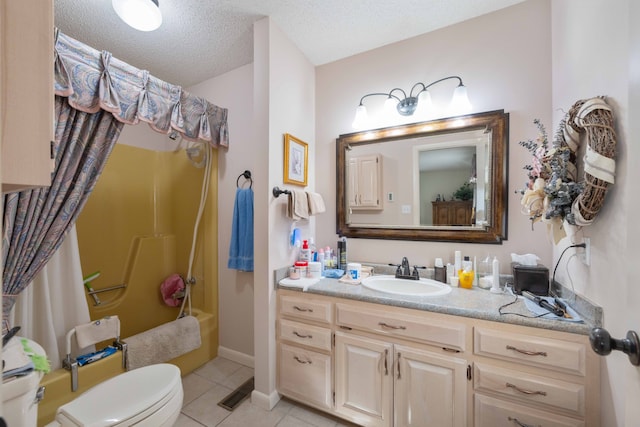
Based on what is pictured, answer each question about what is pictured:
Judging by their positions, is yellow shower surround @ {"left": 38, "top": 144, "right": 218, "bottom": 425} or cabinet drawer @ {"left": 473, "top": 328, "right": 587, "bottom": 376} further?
yellow shower surround @ {"left": 38, "top": 144, "right": 218, "bottom": 425}

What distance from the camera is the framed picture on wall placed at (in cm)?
183

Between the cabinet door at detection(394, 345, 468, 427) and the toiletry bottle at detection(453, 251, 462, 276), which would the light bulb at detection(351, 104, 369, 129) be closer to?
the toiletry bottle at detection(453, 251, 462, 276)

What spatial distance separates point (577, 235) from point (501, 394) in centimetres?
83

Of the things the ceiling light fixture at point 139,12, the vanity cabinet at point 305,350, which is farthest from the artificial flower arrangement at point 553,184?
the ceiling light fixture at point 139,12

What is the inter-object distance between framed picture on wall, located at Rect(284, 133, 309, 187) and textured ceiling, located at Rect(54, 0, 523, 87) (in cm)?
78

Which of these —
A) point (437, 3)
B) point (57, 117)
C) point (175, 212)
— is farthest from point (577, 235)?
point (175, 212)

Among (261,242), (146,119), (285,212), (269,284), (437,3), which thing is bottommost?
(269,284)

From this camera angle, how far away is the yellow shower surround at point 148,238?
7.27 ft

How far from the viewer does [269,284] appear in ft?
5.57

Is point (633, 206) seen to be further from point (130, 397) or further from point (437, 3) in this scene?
point (130, 397)

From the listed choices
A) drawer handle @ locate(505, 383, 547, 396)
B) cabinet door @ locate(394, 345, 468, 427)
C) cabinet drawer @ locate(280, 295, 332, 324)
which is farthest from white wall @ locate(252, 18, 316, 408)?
drawer handle @ locate(505, 383, 547, 396)

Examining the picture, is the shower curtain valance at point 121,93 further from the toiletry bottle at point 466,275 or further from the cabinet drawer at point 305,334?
the toiletry bottle at point 466,275

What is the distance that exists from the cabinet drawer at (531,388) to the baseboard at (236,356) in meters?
→ 1.73

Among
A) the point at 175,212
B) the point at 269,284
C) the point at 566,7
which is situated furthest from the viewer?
the point at 175,212
